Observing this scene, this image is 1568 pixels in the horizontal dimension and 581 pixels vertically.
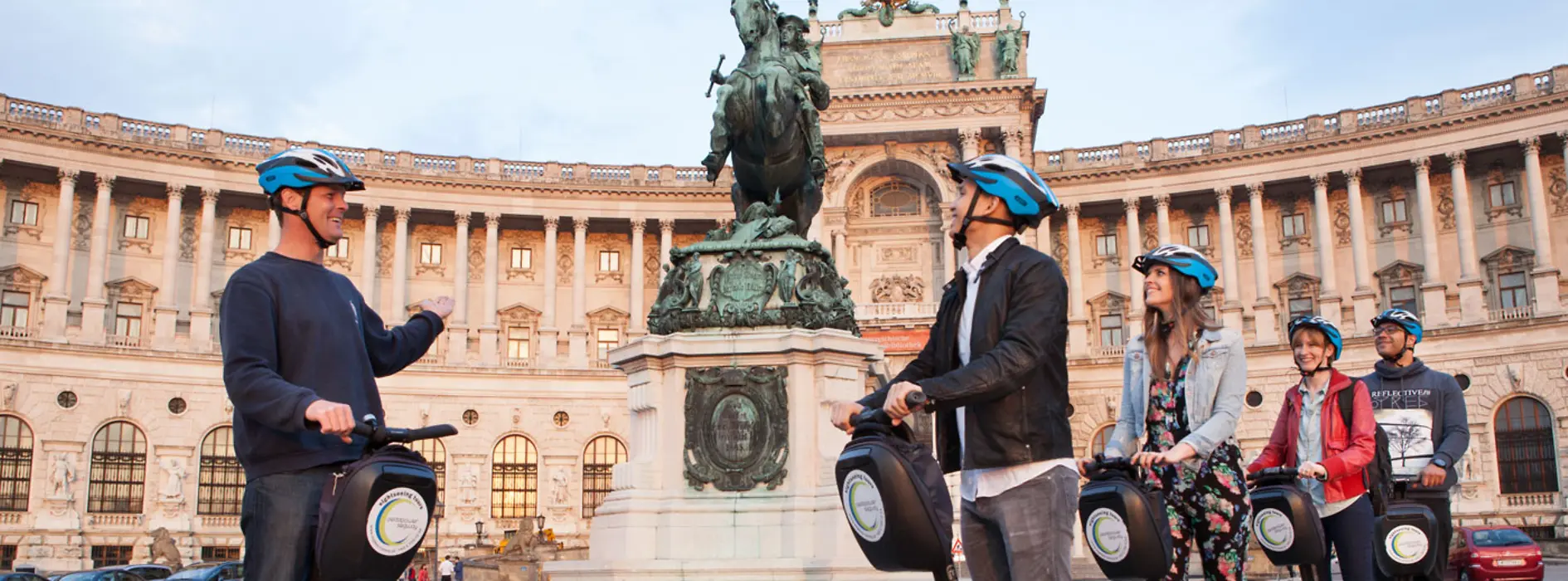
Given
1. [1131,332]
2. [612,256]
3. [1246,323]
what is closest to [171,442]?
[612,256]

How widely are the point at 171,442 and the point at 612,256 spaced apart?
20.1m

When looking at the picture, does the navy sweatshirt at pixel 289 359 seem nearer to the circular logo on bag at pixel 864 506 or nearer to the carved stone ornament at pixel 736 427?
the circular logo on bag at pixel 864 506

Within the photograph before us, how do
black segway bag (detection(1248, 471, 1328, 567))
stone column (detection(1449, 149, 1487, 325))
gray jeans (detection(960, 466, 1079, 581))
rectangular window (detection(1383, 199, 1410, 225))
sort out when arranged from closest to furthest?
gray jeans (detection(960, 466, 1079, 581)) → black segway bag (detection(1248, 471, 1328, 567)) → stone column (detection(1449, 149, 1487, 325)) → rectangular window (detection(1383, 199, 1410, 225))

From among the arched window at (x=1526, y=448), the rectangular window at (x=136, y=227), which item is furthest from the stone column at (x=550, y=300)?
the arched window at (x=1526, y=448)

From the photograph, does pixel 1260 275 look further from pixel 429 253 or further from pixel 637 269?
pixel 429 253

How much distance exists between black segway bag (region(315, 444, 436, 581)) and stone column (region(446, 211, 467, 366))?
2068 inches

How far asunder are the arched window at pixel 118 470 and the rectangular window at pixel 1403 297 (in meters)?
47.2

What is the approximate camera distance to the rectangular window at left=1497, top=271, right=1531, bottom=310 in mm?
50188

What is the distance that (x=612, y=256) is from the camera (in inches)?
2420

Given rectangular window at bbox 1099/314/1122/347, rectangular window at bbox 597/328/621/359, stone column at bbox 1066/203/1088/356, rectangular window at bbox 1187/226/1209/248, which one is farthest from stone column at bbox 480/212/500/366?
rectangular window at bbox 1187/226/1209/248

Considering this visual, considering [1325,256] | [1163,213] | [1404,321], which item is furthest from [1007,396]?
[1163,213]

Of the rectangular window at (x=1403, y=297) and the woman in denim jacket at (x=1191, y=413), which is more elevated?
the rectangular window at (x=1403, y=297)

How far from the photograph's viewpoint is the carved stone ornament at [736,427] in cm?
1138

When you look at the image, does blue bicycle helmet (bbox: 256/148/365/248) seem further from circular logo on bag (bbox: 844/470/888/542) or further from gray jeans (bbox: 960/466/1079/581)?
gray jeans (bbox: 960/466/1079/581)
